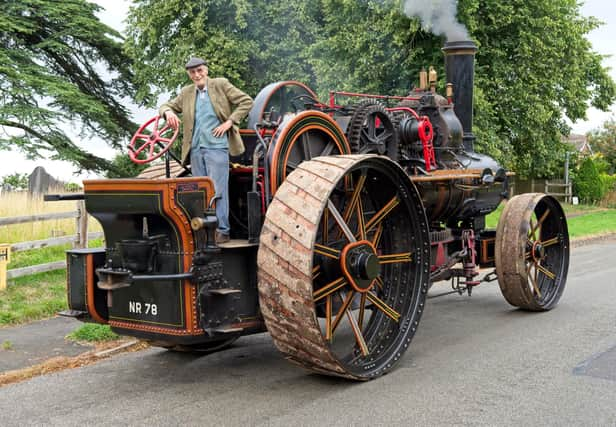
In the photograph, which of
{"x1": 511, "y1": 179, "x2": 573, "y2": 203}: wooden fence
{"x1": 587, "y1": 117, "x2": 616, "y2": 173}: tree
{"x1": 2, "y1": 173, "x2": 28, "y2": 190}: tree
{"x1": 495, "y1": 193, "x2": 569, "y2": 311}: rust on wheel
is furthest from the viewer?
{"x1": 587, "y1": 117, "x2": 616, "y2": 173}: tree

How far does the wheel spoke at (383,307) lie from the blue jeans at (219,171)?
1143mm

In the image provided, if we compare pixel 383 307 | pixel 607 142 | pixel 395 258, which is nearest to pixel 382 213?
pixel 395 258

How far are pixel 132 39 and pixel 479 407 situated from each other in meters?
20.5

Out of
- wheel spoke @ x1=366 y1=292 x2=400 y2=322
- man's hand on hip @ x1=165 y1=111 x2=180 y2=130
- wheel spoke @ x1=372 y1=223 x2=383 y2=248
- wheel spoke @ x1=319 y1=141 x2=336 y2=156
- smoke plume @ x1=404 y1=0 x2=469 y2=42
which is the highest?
smoke plume @ x1=404 y1=0 x2=469 y2=42

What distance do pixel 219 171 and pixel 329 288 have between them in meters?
1.13

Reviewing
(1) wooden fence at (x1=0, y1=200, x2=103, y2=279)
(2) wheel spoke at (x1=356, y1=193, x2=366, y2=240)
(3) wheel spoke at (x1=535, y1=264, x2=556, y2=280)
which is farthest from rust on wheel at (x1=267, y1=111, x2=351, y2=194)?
(1) wooden fence at (x1=0, y1=200, x2=103, y2=279)

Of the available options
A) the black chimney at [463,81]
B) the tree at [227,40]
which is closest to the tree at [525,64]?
the tree at [227,40]

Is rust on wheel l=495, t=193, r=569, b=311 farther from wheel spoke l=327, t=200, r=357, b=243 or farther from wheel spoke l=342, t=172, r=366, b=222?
wheel spoke l=327, t=200, r=357, b=243

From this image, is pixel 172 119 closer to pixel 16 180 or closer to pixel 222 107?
pixel 222 107

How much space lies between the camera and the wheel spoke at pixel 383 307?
17.2 ft

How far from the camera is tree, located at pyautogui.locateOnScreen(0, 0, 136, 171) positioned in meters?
18.4

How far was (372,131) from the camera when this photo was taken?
6.20 m

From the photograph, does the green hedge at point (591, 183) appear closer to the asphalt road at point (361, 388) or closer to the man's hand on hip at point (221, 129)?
the asphalt road at point (361, 388)

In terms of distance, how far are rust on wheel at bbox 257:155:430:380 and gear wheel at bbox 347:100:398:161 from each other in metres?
0.63
